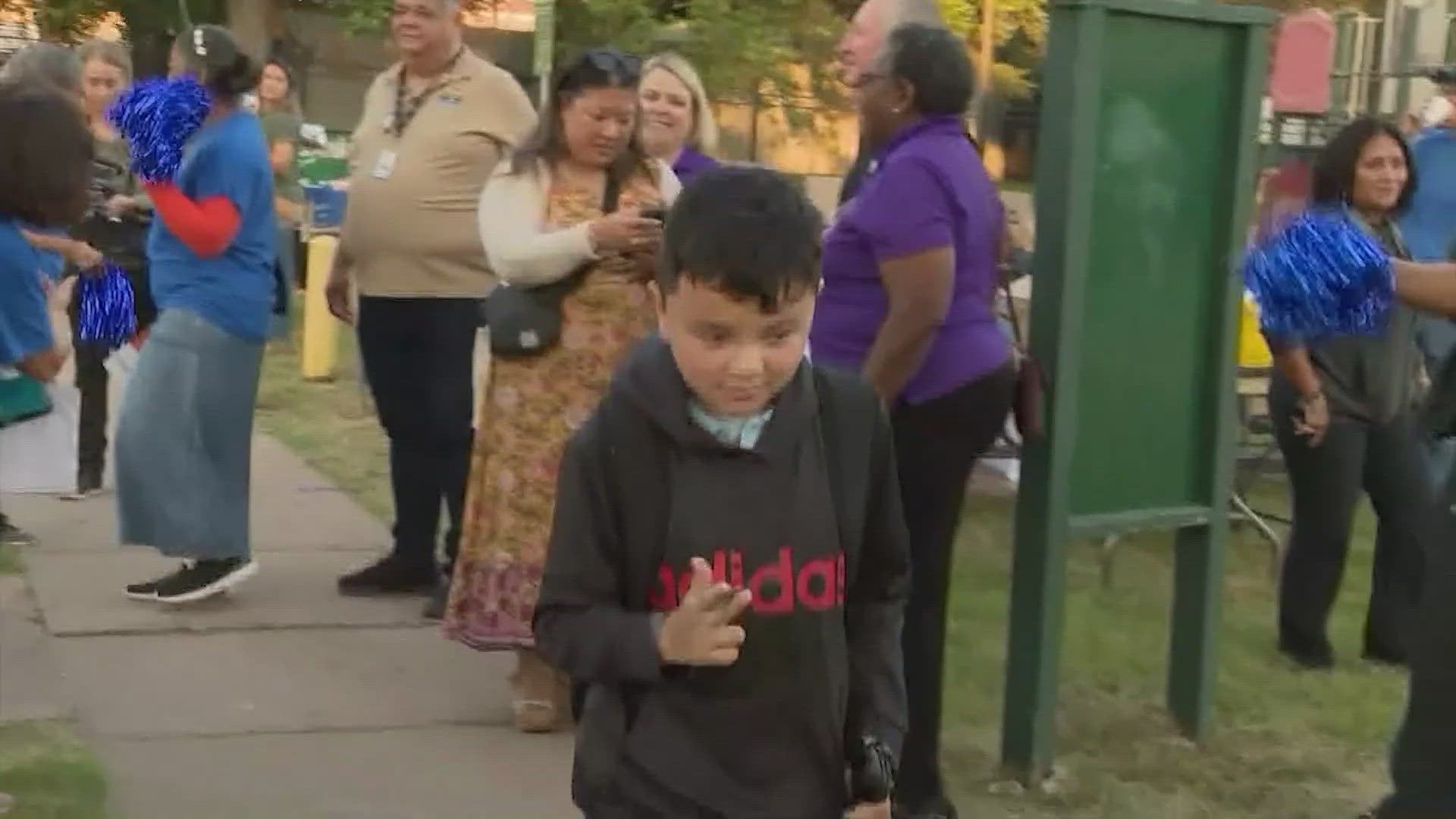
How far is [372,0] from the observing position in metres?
27.5

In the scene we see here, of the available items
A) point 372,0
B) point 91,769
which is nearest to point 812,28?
point 372,0

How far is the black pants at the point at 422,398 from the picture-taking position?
6223 millimetres

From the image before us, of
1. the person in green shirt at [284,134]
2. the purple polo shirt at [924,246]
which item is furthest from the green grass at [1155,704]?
the person in green shirt at [284,134]

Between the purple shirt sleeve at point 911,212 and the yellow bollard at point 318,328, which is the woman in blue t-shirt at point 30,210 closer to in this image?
the purple shirt sleeve at point 911,212

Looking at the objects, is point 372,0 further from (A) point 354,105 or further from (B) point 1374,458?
(B) point 1374,458

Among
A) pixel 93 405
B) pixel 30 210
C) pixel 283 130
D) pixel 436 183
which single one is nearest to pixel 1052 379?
pixel 436 183

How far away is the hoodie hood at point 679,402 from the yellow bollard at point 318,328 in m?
9.71

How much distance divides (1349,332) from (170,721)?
127 inches

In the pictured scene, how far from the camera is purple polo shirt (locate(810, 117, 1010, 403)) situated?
4.16m

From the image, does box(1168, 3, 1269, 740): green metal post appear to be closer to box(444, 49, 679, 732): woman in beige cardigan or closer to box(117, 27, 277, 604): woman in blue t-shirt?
box(444, 49, 679, 732): woman in beige cardigan

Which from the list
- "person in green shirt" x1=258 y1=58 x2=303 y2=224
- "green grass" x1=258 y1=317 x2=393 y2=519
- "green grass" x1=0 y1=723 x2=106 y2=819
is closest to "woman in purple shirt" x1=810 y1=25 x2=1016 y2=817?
"green grass" x1=0 y1=723 x2=106 y2=819

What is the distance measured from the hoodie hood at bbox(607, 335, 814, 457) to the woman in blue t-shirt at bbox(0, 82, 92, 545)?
2484mm

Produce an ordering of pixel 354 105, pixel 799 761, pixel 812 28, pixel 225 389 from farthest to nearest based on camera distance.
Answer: pixel 354 105 < pixel 812 28 < pixel 225 389 < pixel 799 761

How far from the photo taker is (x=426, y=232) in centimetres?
605
